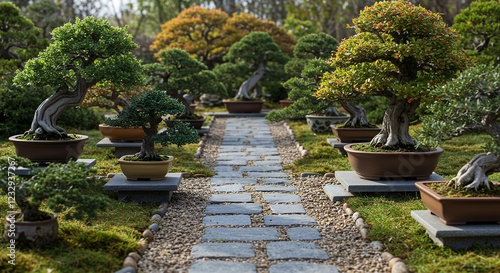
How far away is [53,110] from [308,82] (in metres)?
4.81

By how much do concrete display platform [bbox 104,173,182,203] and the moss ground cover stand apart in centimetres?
187

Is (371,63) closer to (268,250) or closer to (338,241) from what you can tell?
(338,241)

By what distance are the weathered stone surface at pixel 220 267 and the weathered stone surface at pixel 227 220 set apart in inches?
43.2

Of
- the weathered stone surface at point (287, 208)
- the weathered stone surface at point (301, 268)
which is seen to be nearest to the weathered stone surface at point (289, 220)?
the weathered stone surface at point (287, 208)

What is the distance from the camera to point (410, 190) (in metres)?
6.20

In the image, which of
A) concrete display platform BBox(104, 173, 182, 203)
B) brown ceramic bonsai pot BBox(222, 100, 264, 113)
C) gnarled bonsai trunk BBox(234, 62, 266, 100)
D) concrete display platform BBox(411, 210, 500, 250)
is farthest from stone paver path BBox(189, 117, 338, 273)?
gnarled bonsai trunk BBox(234, 62, 266, 100)

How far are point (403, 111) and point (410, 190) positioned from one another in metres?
1.02

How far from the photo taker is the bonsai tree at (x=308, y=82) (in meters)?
9.80

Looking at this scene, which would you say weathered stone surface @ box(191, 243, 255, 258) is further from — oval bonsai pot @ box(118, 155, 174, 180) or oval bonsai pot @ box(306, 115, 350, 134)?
oval bonsai pot @ box(306, 115, 350, 134)

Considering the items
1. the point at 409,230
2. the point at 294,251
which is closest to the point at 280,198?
the point at 409,230

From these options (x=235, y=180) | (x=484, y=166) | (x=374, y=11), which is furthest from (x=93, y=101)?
(x=484, y=166)

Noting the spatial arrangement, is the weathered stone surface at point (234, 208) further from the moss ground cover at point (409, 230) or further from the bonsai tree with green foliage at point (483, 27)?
the bonsai tree with green foliage at point (483, 27)

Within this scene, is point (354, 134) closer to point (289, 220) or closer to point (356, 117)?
point (356, 117)

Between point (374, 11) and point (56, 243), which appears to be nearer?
point (56, 243)
